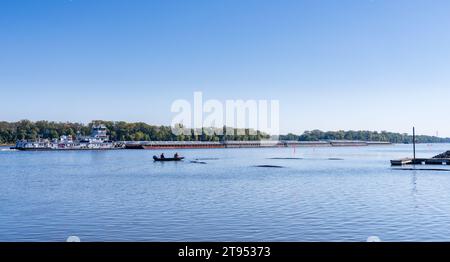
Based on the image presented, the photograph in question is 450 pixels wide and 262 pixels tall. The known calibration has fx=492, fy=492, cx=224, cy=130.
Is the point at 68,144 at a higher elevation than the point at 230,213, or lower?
higher

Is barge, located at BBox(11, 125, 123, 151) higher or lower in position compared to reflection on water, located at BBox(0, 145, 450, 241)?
higher

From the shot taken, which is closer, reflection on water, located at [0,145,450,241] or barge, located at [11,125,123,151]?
reflection on water, located at [0,145,450,241]

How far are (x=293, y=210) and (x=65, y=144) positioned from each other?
105 meters

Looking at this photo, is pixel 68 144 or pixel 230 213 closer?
pixel 230 213

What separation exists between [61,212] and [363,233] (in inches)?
417

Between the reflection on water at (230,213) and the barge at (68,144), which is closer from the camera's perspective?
the reflection on water at (230,213)

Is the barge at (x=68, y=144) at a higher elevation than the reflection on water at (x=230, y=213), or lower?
higher

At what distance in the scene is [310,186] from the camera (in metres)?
27.7
